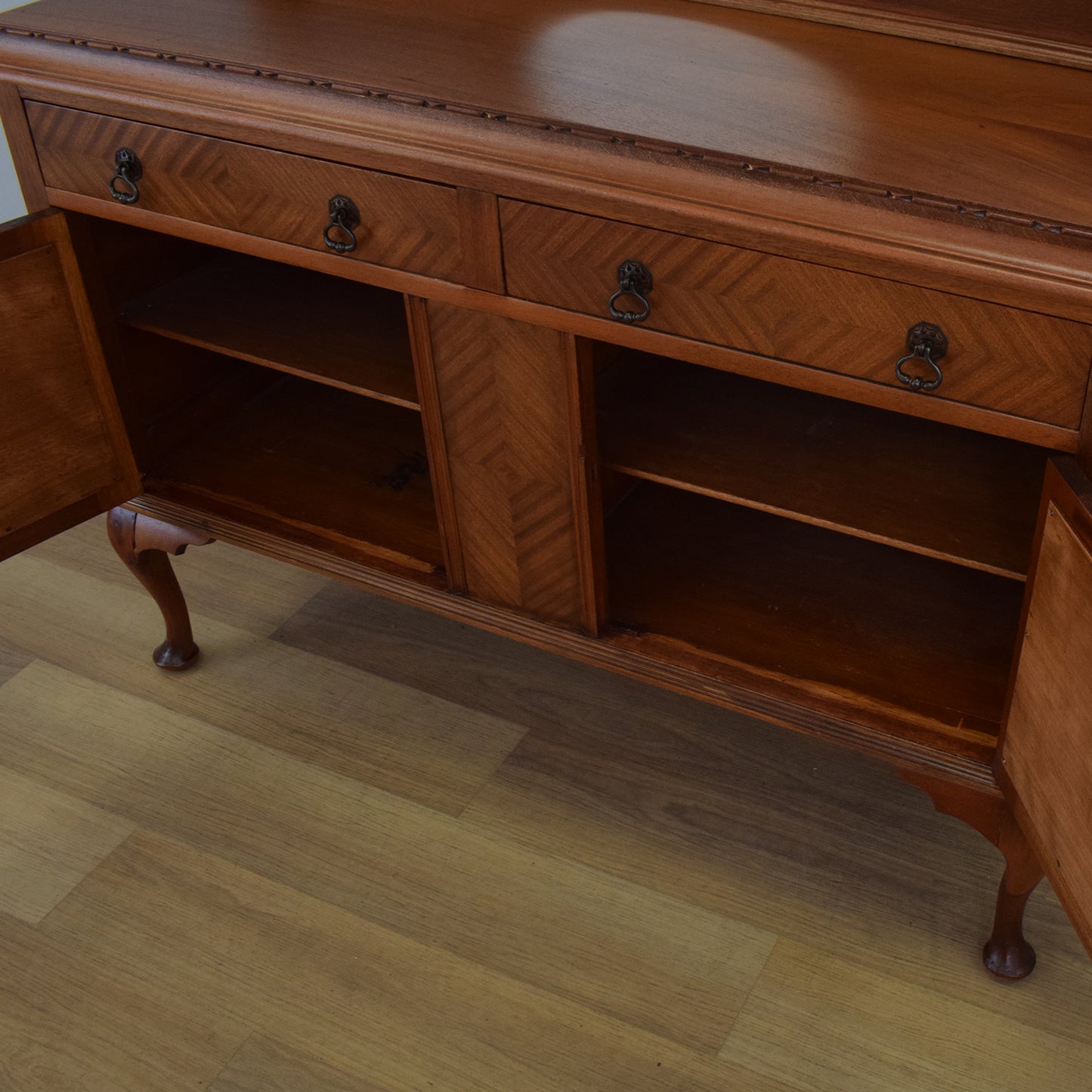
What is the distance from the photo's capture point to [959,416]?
Result: 3.22 feet

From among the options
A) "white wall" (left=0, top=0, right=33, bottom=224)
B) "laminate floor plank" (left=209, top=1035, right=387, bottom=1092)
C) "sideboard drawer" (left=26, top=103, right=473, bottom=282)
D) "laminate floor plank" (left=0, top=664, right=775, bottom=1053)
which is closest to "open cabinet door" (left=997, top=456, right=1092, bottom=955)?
"laminate floor plank" (left=0, top=664, right=775, bottom=1053)

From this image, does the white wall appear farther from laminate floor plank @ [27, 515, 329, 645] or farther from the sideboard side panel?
the sideboard side panel

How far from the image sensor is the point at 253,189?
3.99 ft

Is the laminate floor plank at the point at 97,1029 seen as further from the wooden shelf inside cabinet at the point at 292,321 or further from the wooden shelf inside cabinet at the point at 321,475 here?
the wooden shelf inside cabinet at the point at 292,321

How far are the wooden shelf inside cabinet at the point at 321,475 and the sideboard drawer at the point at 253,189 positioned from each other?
35 centimetres

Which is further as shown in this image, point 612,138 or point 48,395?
point 48,395

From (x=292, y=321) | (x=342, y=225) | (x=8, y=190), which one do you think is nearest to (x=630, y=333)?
(x=342, y=225)

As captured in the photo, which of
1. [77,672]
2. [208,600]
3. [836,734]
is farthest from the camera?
[208,600]

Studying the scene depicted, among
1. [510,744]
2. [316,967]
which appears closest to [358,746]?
[510,744]

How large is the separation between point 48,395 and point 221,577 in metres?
0.53

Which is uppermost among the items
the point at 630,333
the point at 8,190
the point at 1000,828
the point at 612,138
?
the point at 612,138

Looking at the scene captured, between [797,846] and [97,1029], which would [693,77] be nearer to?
[797,846]

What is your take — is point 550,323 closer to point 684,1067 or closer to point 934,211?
point 934,211

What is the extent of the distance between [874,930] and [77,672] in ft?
3.33
